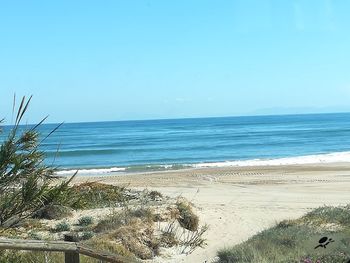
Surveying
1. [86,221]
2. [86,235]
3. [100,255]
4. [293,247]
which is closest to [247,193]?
[86,221]

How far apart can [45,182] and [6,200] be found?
0.41 m

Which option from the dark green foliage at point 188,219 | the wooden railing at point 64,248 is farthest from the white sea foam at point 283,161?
the wooden railing at point 64,248

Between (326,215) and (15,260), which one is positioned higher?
(15,260)

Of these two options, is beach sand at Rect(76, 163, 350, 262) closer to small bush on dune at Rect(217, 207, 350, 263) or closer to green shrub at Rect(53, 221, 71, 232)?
small bush on dune at Rect(217, 207, 350, 263)

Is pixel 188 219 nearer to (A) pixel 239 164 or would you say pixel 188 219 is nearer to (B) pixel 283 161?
(A) pixel 239 164

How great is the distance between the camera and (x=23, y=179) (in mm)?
5633

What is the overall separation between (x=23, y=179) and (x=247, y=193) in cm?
1517

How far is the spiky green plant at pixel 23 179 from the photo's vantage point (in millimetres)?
5426

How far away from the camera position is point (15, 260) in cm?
615

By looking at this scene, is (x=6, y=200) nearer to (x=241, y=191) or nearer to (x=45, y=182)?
(x=45, y=182)

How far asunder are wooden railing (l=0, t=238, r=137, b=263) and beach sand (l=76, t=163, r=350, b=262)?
556 cm

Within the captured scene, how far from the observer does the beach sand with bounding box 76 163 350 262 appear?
12.8m

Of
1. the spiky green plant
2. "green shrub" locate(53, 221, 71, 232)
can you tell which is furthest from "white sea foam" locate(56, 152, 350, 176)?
the spiky green plant

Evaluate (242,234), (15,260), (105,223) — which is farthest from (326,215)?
(15,260)
